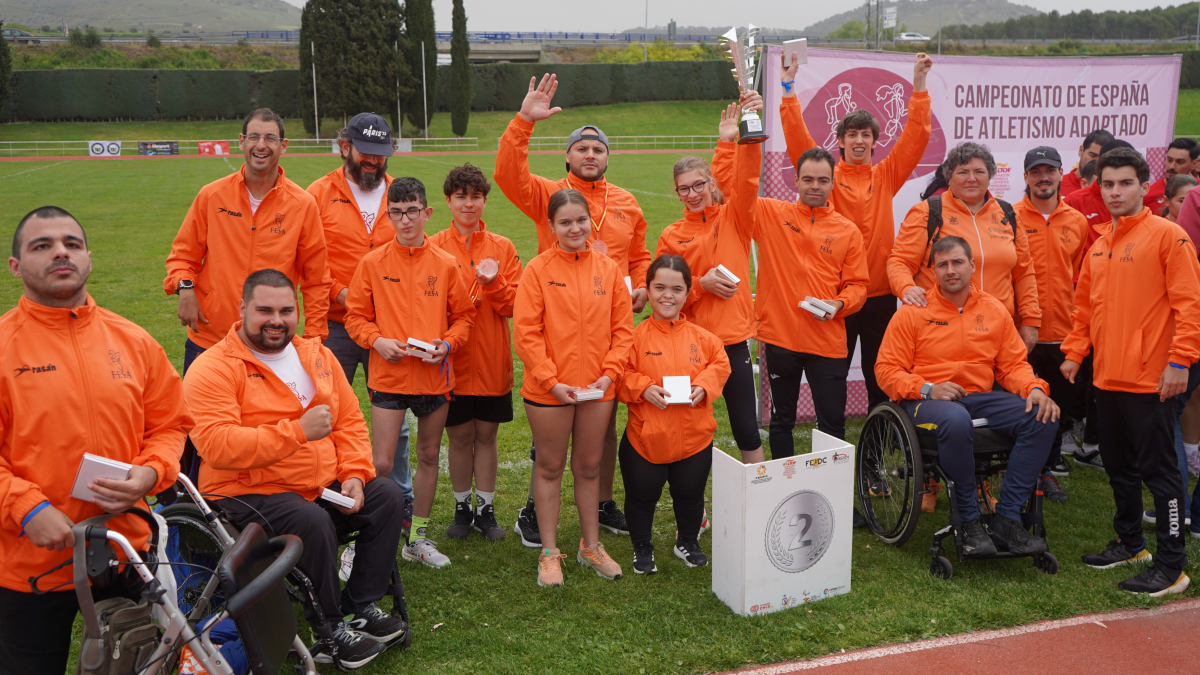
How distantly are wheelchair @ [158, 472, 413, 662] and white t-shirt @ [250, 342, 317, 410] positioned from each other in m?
0.56

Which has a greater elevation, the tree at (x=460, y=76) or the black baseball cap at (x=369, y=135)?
the tree at (x=460, y=76)

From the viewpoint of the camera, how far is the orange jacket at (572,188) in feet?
14.9

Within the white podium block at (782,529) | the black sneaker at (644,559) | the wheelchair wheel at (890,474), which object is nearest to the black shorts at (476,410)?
the black sneaker at (644,559)

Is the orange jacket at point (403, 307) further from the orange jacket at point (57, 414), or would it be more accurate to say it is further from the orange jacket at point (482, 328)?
the orange jacket at point (57, 414)

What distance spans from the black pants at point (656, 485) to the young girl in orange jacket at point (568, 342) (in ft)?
0.68

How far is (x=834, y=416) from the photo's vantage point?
498cm

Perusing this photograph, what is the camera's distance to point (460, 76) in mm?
47531

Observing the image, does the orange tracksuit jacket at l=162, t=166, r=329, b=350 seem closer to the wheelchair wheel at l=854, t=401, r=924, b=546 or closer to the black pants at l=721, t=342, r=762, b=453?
the black pants at l=721, t=342, r=762, b=453

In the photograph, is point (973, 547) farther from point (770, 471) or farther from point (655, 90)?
point (655, 90)

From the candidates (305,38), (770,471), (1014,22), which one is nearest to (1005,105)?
(770,471)

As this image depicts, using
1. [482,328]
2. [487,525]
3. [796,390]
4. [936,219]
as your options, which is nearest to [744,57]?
[936,219]

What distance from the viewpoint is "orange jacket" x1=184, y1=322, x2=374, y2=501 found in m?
3.37

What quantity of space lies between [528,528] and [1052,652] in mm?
2745

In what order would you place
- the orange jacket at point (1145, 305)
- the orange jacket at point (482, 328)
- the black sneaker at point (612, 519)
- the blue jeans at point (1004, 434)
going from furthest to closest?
the black sneaker at point (612, 519)
the orange jacket at point (482, 328)
the blue jeans at point (1004, 434)
the orange jacket at point (1145, 305)
